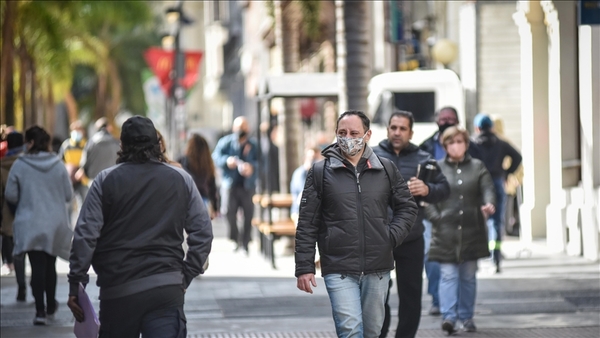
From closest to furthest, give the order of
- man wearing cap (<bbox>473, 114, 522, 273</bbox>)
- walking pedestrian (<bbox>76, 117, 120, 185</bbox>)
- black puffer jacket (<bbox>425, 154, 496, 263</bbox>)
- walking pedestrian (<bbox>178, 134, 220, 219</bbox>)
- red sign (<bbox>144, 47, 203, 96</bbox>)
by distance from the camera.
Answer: black puffer jacket (<bbox>425, 154, 496, 263</bbox>), man wearing cap (<bbox>473, 114, 522, 273</bbox>), walking pedestrian (<bbox>178, 134, 220, 219</bbox>), walking pedestrian (<bbox>76, 117, 120, 185</bbox>), red sign (<bbox>144, 47, 203, 96</bbox>)

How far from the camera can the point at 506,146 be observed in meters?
14.1

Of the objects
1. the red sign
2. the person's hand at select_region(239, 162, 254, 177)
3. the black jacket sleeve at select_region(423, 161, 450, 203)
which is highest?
the red sign

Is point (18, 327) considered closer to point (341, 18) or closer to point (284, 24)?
point (341, 18)

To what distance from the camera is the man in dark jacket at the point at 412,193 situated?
27.7 feet

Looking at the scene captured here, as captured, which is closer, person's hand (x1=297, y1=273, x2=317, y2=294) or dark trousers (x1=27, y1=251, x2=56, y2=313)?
person's hand (x1=297, y1=273, x2=317, y2=294)

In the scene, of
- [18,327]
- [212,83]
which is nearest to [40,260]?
[18,327]

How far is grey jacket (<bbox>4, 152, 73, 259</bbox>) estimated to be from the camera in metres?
10.7

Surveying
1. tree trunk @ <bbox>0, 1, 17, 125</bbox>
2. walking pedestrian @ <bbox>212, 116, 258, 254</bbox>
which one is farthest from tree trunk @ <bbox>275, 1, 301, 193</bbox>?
tree trunk @ <bbox>0, 1, 17, 125</bbox>

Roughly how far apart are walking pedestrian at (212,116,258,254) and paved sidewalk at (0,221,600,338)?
1968 mm

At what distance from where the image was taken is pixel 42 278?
425 inches

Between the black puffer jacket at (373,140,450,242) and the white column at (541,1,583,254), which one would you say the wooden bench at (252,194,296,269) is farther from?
the black puffer jacket at (373,140,450,242)

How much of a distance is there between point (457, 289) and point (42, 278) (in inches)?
140

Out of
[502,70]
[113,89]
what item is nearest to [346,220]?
[502,70]

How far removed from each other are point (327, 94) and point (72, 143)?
570cm
